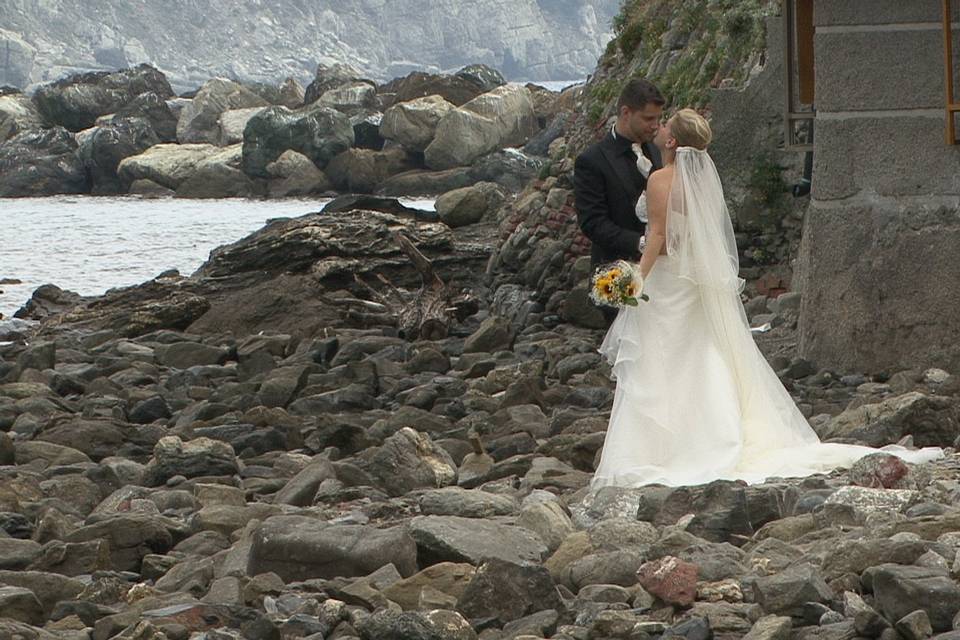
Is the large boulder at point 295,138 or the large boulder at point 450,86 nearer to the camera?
the large boulder at point 295,138

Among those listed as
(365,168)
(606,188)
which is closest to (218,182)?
(365,168)

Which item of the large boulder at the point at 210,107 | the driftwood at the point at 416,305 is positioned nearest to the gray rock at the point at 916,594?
the driftwood at the point at 416,305

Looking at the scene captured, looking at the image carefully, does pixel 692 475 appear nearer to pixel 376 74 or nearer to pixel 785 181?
pixel 785 181

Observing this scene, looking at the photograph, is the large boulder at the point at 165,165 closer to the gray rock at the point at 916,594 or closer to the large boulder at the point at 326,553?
the large boulder at the point at 326,553

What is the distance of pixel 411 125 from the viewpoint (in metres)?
46.1

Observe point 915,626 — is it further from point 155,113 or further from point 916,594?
point 155,113

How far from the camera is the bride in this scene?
25.9ft

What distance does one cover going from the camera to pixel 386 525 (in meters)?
7.34

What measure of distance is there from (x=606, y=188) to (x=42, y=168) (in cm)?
4273

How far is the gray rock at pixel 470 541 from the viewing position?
20.9ft

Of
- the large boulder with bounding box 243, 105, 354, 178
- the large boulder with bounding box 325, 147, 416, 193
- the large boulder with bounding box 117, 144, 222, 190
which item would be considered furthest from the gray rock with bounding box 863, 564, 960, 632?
the large boulder with bounding box 117, 144, 222, 190

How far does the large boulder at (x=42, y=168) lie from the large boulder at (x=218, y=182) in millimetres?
4847

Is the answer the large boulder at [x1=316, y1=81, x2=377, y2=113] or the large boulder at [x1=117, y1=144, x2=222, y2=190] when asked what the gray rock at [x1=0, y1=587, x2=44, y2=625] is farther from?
the large boulder at [x1=316, y1=81, x2=377, y2=113]

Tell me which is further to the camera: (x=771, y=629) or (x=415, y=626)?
(x=415, y=626)
